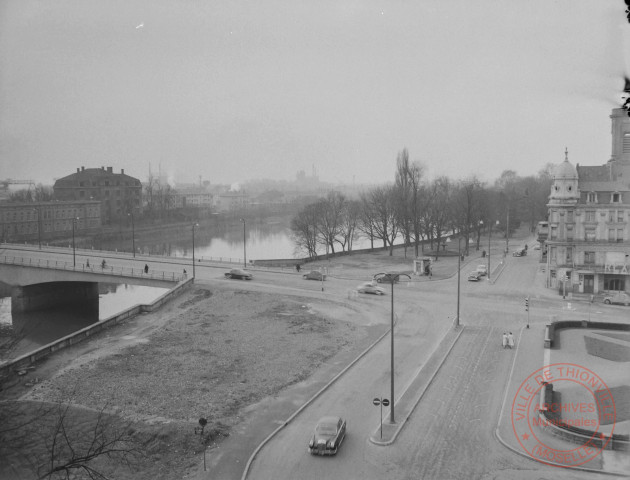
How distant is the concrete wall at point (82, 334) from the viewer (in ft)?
80.9

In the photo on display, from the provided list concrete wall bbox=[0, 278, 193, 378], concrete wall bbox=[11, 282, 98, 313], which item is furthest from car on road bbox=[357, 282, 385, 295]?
concrete wall bbox=[11, 282, 98, 313]

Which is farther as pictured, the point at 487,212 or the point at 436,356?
the point at 487,212

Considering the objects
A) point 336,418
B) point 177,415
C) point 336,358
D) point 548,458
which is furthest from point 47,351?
point 548,458

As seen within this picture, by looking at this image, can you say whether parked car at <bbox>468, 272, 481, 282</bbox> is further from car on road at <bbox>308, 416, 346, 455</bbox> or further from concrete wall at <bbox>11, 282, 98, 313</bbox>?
concrete wall at <bbox>11, 282, 98, 313</bbox>

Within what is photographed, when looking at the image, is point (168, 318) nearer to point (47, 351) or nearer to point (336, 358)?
point (47, 351)

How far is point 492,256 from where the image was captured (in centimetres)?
5947

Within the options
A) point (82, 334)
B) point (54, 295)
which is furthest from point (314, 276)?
point (54, 295)

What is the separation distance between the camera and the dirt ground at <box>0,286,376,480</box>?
16531 mm

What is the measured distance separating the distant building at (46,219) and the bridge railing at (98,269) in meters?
7.38

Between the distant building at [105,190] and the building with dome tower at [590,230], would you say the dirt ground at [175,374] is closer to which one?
the building with dome tower at [590,230]

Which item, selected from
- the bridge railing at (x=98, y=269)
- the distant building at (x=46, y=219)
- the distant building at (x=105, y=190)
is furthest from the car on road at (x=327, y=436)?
the distant building at (x=105, y=190)

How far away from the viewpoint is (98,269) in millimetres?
47000

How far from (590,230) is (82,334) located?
31.3 metres

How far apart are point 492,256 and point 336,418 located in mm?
46082
